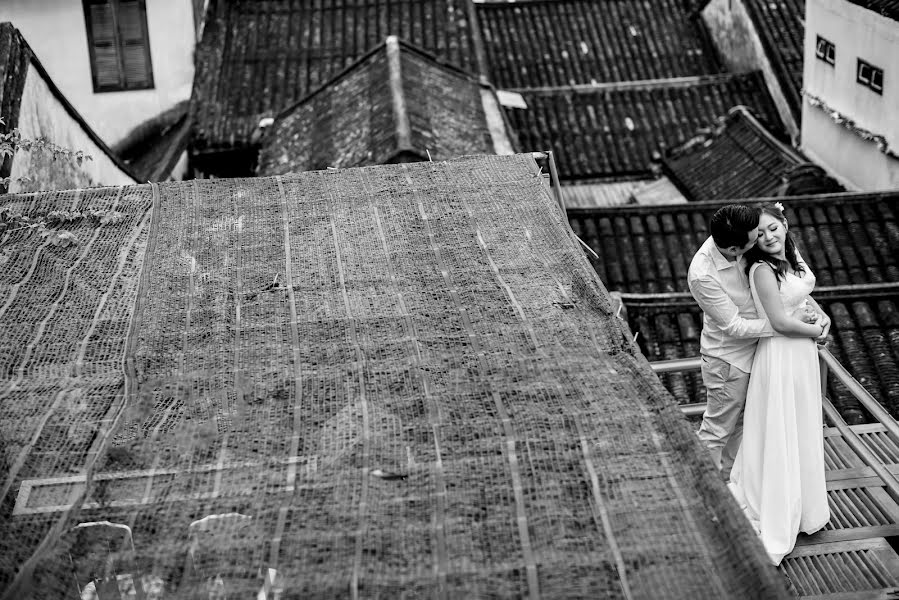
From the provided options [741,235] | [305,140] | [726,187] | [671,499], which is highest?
[741,235]

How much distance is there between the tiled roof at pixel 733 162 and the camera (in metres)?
15.3

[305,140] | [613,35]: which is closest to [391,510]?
[305,140]

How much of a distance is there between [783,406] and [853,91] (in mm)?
10810

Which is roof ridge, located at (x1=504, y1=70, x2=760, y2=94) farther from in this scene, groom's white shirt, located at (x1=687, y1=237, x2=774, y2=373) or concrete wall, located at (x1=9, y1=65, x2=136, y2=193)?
groom's white shirt, located at (x1=687, y1=237, x2=774, y2=373)

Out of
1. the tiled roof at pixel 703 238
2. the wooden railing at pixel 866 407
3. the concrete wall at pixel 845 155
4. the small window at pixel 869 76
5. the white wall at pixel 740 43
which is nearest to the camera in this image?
the wooden railing at pixel 866 407

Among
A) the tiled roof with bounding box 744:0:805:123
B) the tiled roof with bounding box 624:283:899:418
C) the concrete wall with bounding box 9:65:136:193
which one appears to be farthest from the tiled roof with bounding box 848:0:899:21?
the concrete wall with bounding box 9:65:136:193

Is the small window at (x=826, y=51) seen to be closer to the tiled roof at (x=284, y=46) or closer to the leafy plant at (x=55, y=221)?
the tiled roof at (x=284, y=46)

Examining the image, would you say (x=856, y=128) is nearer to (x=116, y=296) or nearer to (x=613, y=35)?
(x=613, y=35)

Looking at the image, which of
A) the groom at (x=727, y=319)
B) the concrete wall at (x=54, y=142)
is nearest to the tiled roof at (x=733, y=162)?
the concrete wall at (x=54, y=142)

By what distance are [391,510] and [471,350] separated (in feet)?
4.09

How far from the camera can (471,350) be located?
5172mm

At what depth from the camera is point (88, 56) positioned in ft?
53.4

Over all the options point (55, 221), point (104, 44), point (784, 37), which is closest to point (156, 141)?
point (104, 44)

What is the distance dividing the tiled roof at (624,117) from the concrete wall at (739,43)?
18 centimetres
